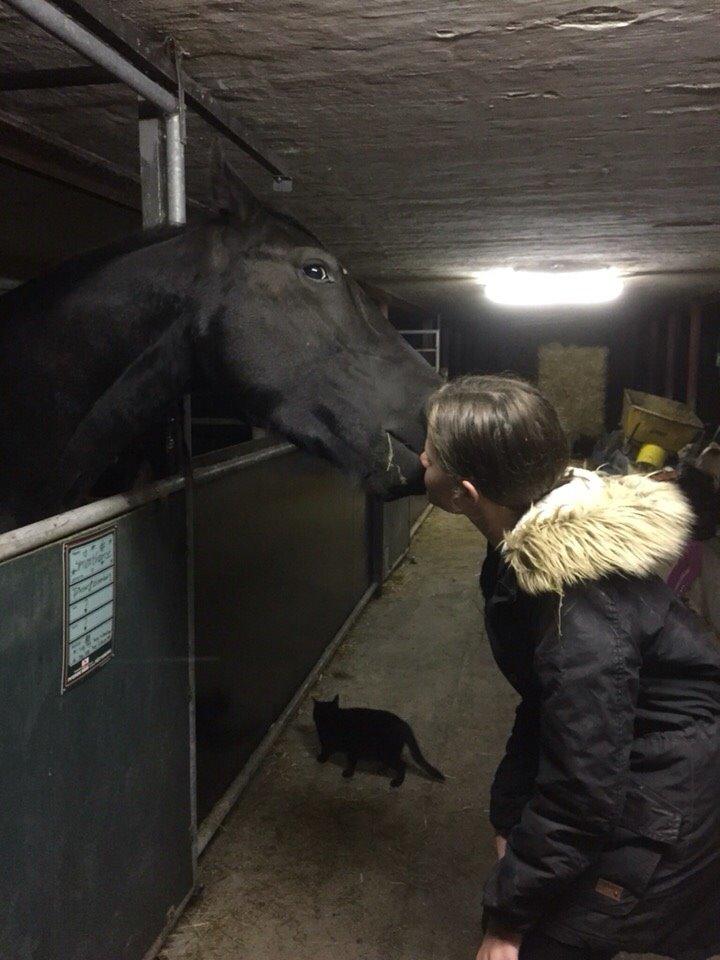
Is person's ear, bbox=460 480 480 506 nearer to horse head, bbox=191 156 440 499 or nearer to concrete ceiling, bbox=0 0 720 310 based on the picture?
horse head, bbox=191 156 440 499

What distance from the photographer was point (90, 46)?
1222 millimetres

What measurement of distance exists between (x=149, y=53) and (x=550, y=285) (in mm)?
4204

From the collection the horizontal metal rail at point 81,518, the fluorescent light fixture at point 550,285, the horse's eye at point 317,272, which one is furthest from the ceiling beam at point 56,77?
the fluorescent light fixture at point 550,285

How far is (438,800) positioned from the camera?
2.59m

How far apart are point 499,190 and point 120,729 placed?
7.31ft

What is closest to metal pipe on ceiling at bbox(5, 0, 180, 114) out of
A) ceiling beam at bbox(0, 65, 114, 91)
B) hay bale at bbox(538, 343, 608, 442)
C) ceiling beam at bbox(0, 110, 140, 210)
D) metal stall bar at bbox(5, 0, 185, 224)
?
metal stall bar at bbox(5, 0, 185, 224)

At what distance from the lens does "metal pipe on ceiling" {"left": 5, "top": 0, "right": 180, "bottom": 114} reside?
1106mm

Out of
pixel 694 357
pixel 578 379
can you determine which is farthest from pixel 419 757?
pixel 578 379

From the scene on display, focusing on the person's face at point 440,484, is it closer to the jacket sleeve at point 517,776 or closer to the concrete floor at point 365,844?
the jacket sleeve at point 517,776

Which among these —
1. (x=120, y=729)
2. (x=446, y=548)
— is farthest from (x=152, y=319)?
(x=446, y=548)

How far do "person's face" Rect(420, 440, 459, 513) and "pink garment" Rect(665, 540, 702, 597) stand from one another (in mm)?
3301

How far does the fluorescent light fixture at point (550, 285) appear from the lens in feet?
16.2

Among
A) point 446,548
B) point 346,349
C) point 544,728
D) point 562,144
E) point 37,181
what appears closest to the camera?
point 544,728

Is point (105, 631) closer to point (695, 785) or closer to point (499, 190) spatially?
point (695, 785)
